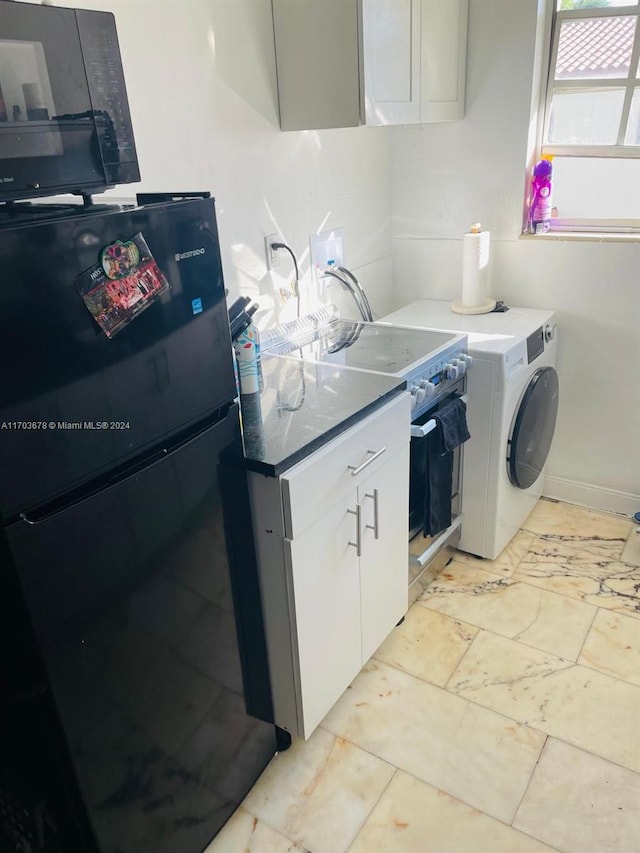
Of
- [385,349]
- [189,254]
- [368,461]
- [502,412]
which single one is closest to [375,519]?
[368,461]

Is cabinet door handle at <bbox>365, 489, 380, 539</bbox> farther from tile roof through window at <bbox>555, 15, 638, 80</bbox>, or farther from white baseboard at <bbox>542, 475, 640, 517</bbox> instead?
tile roof through window at <bbox>555, 15, 638, 80</bbox>

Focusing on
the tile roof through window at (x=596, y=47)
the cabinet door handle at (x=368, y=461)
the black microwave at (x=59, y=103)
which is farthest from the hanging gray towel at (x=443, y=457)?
the tile roof through window at (x=596, y=47)

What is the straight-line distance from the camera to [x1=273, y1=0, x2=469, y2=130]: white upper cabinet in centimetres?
187

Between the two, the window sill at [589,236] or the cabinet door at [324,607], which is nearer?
the cabinet door at [324,607]

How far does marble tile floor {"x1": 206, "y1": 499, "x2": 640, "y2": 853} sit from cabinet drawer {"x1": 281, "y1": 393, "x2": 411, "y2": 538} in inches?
29.1

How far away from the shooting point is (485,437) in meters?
2.29

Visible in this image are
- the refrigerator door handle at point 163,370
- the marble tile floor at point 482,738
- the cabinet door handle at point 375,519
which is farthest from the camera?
the cabinet door handle at point 375,519

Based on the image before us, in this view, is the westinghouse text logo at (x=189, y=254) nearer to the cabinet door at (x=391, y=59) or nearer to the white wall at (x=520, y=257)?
the cabinet door at (x=391, y=59)

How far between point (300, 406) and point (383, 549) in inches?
20.3

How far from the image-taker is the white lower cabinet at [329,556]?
147cm

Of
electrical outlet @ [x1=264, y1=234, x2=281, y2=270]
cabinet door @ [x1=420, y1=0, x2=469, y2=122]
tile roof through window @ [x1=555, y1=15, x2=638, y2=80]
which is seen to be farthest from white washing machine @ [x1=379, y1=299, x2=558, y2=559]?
tile roof through window @ [x1=555, y1=15, x2=638, y2=80]

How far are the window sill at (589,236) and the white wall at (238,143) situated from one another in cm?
72

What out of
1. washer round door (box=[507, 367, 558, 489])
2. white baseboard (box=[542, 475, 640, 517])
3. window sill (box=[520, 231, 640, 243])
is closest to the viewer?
washer round door (box=[507, 367, 558, 489])

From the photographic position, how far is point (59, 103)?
3.37ft
